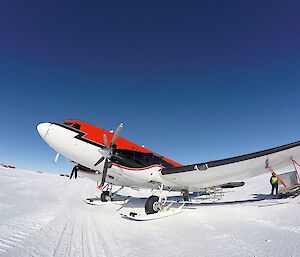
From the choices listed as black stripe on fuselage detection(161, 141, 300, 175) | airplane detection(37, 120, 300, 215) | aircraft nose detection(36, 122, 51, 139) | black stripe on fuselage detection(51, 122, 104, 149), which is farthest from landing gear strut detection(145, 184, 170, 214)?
aircraft nose detection(36, 122, 51, 139)

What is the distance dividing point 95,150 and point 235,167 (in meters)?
7.75

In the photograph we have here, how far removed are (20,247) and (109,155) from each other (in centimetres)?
705

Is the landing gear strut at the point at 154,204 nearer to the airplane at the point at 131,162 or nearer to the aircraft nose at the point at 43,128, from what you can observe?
the airplane at the point at 131,162

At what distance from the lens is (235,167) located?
361 inches

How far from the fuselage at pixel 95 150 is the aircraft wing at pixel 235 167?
1113 millimetres

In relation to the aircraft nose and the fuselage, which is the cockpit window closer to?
the fuselage

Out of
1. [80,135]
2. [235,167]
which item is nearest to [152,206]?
[235,167]

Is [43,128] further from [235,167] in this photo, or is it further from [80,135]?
[235,167]

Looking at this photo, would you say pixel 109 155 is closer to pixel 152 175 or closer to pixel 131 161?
pixel 131 161

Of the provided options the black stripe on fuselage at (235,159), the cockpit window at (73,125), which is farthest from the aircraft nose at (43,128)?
the black stripe on fuselage at (235,159)

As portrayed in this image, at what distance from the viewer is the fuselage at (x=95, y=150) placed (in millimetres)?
10836

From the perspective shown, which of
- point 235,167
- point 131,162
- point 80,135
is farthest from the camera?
point 131,162

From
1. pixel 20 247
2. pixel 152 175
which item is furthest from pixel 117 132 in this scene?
pixel 20 247

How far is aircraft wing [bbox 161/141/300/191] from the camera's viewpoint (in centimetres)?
816
